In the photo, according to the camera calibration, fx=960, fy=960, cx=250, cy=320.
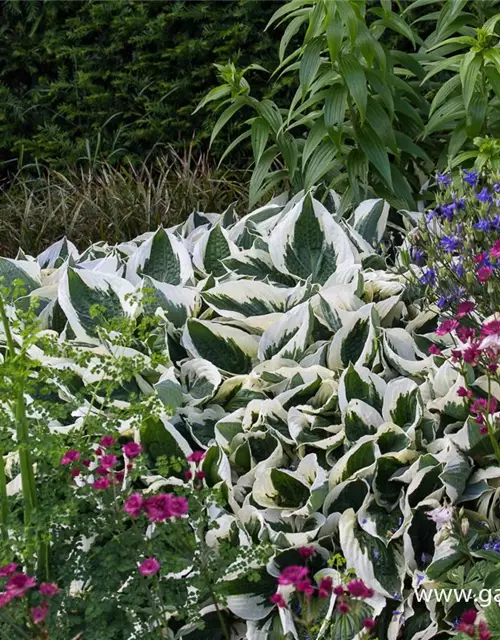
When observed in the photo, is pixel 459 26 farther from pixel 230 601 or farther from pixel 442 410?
pixel 230 601

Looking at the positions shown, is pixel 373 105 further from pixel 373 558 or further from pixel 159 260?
pixel 373 558

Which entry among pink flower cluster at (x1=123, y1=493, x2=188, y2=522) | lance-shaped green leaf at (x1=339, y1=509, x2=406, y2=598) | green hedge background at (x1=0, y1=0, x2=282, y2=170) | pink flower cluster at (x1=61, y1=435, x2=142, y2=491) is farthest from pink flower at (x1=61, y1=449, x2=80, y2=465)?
green hedge background at (x1=0, y1=0, x2=282, y2=170)

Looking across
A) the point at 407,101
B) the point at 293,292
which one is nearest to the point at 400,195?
the point at 407,101

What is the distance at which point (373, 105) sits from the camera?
144 inches

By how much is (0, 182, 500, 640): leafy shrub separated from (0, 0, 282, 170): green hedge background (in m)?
3.02

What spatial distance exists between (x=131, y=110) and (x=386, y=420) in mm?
4358

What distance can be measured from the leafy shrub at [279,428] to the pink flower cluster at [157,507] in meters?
0.10

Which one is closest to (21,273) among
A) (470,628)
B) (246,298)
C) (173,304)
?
(173,304)

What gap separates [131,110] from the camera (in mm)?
6355

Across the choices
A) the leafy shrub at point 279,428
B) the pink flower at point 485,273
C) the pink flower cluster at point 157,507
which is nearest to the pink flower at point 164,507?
the pink flower cluster at point 157,507

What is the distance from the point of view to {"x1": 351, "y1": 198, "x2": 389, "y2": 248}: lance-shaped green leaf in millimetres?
3562

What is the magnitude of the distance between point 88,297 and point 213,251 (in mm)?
618

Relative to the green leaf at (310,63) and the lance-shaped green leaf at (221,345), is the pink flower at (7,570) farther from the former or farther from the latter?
the green leaf at (310,63)

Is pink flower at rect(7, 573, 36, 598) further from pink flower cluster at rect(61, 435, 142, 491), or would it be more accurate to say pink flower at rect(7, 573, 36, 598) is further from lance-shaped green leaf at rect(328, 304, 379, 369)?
lance-shaped green leaf at rect(328, 304, 379, 369)
